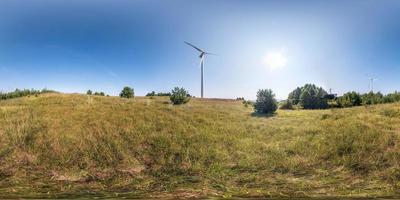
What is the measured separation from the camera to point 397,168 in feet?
62.5

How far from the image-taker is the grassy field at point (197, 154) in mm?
17578

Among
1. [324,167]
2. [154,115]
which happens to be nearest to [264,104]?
[154,115]

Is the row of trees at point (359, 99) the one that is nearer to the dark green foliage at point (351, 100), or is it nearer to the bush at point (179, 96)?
the dark green foliage at point (351, 100)

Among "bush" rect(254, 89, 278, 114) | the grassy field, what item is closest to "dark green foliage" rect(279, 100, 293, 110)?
"bush" rect(254, 89, 278, 114)

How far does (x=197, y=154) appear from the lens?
23172mm

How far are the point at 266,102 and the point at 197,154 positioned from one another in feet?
43.9

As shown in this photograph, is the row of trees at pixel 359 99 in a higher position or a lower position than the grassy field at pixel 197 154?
higher

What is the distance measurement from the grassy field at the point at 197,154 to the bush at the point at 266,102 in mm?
2153

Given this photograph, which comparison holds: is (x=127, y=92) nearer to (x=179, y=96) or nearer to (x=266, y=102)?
(x=179, y=96)

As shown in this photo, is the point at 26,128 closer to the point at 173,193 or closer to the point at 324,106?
the point at 173,193

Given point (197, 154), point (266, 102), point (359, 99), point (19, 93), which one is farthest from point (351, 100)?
point (19, 93)

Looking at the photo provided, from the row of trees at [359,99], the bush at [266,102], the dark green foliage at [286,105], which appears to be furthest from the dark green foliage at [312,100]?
the bush at [266,102]

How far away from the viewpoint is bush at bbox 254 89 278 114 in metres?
34.7

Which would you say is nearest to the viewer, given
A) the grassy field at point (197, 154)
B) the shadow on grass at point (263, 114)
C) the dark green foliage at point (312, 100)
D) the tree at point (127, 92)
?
the grassy field at point (197, 154)
